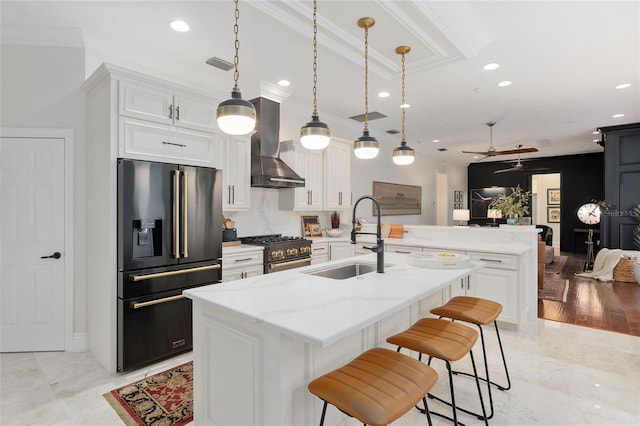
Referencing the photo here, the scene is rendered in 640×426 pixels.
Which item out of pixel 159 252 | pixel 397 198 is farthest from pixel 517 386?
pixel 397 198

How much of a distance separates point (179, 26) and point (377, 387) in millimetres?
3070

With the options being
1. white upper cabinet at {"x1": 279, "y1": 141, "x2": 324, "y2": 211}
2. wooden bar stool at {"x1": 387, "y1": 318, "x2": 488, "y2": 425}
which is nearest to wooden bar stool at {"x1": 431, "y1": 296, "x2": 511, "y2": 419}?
wooden bar stool at {"x1": 387, "y1": 318, "x2": 488, "y2": 425}

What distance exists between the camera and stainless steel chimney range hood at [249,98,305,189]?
4109 millimetres

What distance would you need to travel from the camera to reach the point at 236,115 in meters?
1.83

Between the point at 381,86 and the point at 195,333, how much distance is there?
3.57 m

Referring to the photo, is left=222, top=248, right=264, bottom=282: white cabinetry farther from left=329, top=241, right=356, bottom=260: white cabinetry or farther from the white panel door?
the white panel door

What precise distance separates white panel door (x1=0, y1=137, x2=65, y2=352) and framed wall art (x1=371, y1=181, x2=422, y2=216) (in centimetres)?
484

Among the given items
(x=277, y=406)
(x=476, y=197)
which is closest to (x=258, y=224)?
(x=277, y=406)

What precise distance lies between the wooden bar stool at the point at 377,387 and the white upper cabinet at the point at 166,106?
2519mm

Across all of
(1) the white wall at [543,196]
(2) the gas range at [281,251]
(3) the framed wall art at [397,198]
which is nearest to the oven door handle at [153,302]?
(2) the gas range at [281,251]

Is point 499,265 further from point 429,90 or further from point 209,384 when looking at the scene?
point 209,384

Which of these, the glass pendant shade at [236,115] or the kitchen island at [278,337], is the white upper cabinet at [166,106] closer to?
the glass pendant shade at [236,115]

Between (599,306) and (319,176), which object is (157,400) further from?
(599,306)

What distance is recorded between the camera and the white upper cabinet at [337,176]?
203 inches
